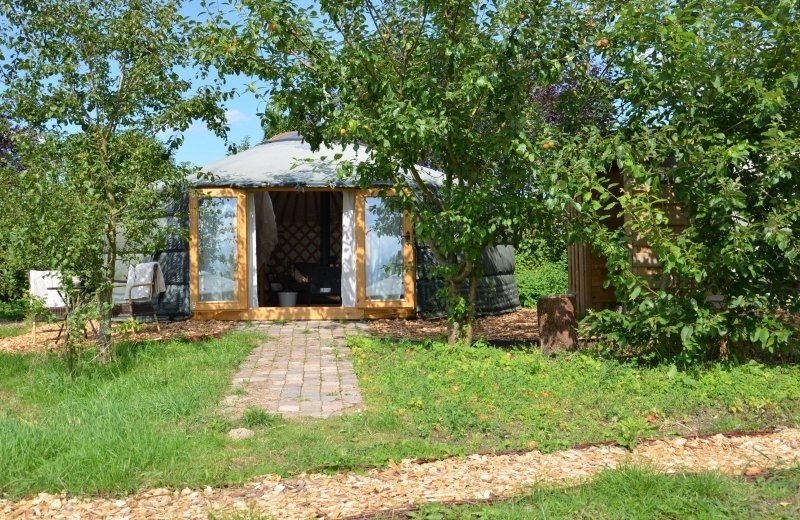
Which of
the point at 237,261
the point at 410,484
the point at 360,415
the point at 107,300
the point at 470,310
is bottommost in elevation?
the point at 410,484

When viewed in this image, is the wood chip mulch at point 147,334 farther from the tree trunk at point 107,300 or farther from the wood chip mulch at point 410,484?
the wood chip mulch at point 410,484

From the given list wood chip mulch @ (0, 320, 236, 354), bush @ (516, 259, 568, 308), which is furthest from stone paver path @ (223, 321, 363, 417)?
bush @ (516, 259, 568, 308)

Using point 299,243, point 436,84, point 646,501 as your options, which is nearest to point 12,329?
point 299,243

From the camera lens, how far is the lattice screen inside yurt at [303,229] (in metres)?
11.4

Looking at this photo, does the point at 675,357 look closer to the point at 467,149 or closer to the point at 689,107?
the point at 689,107

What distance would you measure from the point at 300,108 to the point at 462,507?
11.1ft

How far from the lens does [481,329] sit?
758 centimetres

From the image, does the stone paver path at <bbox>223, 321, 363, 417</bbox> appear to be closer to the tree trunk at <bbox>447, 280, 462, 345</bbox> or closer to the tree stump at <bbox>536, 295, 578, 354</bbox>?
the tree trunk at <bbox>447, 280, 462, 345</bbox>

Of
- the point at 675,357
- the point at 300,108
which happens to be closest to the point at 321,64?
the point at 300,108

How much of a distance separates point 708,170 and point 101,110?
405 centimetres

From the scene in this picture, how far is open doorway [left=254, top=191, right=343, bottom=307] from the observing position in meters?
9.82

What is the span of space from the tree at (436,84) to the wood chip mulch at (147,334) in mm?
2526

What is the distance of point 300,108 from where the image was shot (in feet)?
17.2

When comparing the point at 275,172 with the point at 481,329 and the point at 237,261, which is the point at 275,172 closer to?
the point at 237,261
